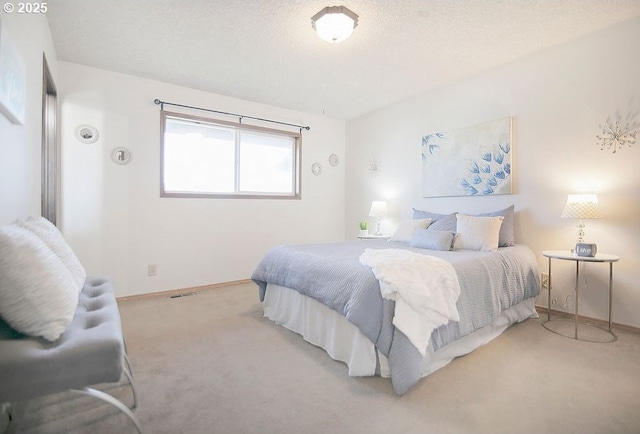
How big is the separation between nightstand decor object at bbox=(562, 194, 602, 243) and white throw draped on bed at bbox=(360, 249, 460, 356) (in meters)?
1.33

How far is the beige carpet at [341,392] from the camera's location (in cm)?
145

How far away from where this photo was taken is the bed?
1793 millimetres

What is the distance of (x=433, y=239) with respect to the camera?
3.03m

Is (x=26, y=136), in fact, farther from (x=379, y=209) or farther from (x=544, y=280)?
(x=544, y=280)

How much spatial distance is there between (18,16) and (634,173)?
4345mm

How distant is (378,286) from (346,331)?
426 millimetres

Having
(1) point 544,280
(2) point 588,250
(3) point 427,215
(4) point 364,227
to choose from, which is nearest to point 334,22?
(3) point 427,215

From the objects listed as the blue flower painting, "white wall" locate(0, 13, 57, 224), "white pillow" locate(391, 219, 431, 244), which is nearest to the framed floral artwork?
"white wall" locate(0, 13, 57, 224)

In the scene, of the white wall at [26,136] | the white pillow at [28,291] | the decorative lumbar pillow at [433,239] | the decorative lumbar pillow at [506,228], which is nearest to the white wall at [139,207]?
the white wall at [26,136]

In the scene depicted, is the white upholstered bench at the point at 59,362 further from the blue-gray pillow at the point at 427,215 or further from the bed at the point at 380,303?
the blue-gray pillow at the point at 427,215

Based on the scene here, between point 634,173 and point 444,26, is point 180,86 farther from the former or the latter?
point 634,173

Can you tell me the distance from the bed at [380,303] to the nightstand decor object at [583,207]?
0.51 m

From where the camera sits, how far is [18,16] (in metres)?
1.76

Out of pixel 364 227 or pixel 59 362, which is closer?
pixel 59 362
